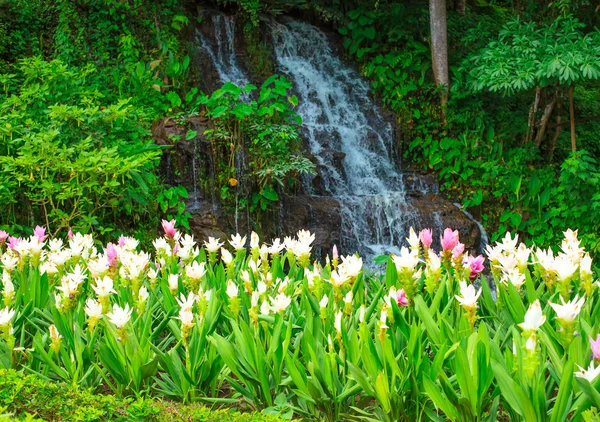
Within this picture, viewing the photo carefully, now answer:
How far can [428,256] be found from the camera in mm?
3566

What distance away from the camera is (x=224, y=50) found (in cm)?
1204

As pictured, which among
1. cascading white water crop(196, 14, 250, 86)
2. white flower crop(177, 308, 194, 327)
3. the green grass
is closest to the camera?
the green grass

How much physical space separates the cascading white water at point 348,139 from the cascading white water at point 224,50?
2.62 ft

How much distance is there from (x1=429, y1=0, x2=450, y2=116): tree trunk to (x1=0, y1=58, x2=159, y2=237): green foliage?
15.8ft

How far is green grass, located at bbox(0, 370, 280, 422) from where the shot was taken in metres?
2.65

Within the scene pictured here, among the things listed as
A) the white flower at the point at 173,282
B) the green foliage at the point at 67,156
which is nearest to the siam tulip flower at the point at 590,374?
the white flower at the point at 173,282

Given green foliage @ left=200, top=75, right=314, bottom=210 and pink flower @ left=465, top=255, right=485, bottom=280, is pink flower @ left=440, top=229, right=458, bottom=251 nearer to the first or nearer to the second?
pink flower @ left=465, top=255, right=485, bottom=280

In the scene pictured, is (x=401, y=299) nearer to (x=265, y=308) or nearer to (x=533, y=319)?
(x=265, y=308)

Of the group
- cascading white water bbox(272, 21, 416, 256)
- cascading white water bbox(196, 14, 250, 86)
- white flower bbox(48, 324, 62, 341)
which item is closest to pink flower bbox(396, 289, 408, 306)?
white flower bbox(48, 324, 62, 341)

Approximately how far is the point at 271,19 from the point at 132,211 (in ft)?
17.9

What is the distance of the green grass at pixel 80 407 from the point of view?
2650mm

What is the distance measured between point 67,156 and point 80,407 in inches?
203

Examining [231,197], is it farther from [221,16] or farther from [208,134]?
[221,16]

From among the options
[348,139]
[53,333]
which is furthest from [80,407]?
[348,139]
